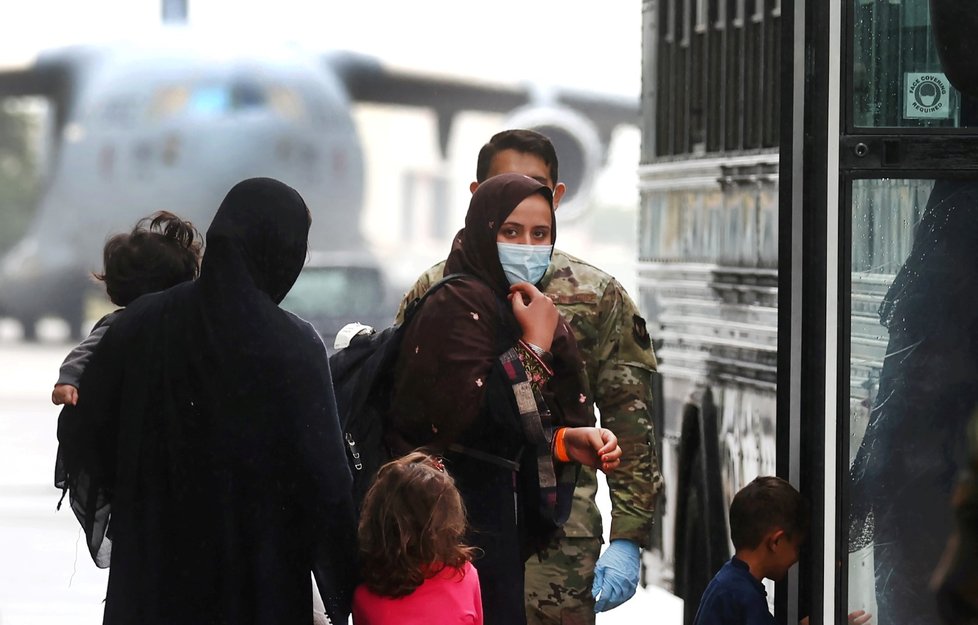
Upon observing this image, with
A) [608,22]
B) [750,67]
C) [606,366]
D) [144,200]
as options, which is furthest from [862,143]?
[608,22]

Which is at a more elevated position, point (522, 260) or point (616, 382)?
point (522, 260)

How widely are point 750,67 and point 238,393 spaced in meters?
2.78

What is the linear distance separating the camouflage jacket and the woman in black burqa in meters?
0.98

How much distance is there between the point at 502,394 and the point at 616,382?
710 millimetres

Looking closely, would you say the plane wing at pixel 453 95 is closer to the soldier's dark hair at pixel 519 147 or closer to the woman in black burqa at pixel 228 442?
the soldier's dark hair at pixel 519 147

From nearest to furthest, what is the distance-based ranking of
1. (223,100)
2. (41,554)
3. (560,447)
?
(560,447), (41,554), (223,100)

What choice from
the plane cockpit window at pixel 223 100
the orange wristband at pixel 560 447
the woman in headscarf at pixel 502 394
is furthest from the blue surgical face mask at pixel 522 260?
the plane cockpit window at pixel 223 100

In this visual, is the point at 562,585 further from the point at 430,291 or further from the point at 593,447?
the point at 430,291

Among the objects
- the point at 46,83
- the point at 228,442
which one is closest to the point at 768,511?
the point at 228,442

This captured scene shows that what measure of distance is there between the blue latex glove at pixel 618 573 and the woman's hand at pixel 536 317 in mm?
678

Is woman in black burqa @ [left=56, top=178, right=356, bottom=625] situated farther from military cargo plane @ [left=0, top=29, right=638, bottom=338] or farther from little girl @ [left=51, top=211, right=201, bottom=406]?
military cargo plane @ [left=0, top=29, right=638, bottom=338]

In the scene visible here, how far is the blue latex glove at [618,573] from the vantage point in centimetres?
363

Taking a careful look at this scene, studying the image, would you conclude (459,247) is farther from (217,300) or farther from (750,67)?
(750,67)

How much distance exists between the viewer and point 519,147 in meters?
3.93
